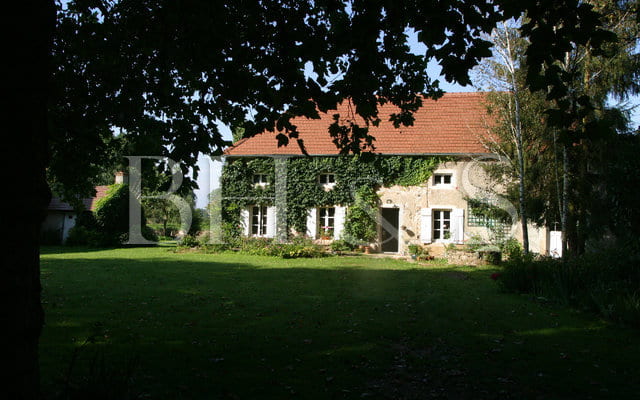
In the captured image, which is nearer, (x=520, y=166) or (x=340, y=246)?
(x=520, y=166)

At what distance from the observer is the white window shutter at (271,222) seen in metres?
19.8

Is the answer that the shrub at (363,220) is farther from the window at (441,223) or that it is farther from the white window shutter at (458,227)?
the white window shutter at (458,227)

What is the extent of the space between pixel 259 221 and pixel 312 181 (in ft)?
10.5

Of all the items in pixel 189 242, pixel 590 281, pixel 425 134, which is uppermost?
pixel 425 134

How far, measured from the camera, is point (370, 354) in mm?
5352

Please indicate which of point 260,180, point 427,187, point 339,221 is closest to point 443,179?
point 427,187

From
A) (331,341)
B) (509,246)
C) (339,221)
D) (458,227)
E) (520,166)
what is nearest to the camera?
(331,341)

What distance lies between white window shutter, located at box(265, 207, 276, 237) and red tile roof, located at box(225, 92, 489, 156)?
8.49 feet

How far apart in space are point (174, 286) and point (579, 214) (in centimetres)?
1111

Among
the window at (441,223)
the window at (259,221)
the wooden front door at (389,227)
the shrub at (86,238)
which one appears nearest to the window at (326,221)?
the wooden front door at (389,227)

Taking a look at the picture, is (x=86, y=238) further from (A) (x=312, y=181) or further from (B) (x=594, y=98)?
(B) (x=594, y=98)

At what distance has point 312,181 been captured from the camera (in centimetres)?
1931

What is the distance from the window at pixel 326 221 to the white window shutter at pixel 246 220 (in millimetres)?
3350

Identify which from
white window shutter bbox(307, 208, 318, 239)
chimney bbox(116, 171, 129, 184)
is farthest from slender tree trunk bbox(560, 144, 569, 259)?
chimney bbox(116, 171, 129, 184)
